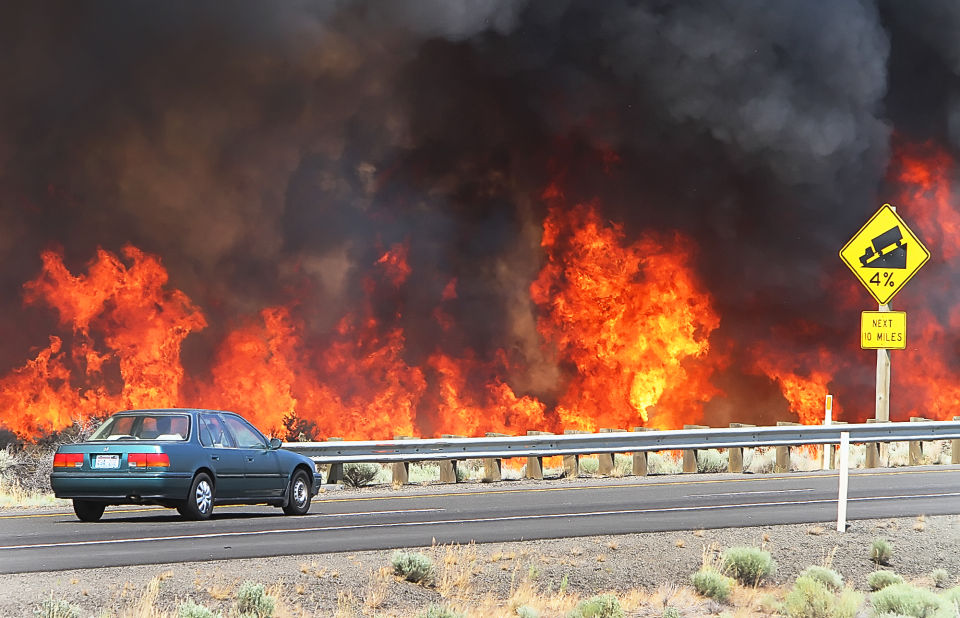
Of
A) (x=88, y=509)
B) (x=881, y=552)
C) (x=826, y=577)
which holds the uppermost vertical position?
(x=88, y=509)

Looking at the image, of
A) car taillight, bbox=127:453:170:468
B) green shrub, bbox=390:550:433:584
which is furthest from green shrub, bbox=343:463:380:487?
green shrub, bbox=390:550:433:584

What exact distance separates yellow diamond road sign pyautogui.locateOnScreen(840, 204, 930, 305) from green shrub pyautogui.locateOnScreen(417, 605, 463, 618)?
15.8m

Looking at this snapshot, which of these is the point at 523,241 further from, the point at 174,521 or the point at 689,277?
the point at 174,521

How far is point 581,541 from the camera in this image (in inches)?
559

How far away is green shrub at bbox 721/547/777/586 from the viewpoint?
13.1m

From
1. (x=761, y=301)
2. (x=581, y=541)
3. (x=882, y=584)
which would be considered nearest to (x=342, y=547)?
(x=581, y=541)

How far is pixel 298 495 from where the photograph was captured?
16656 millimetres

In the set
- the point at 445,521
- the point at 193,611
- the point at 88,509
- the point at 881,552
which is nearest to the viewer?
the point at 193,611

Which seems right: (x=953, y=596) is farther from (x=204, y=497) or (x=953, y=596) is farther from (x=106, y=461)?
(x=106, y=461)

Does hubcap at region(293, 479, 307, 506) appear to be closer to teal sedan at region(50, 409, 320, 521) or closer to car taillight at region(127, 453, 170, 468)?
teal sedan at region(50, 409, 320, 521)

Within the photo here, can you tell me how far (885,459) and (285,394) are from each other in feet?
58.5

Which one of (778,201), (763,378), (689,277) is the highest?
(778,201)

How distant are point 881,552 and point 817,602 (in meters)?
2.85

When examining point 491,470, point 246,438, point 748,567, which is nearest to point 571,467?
point 491,470
